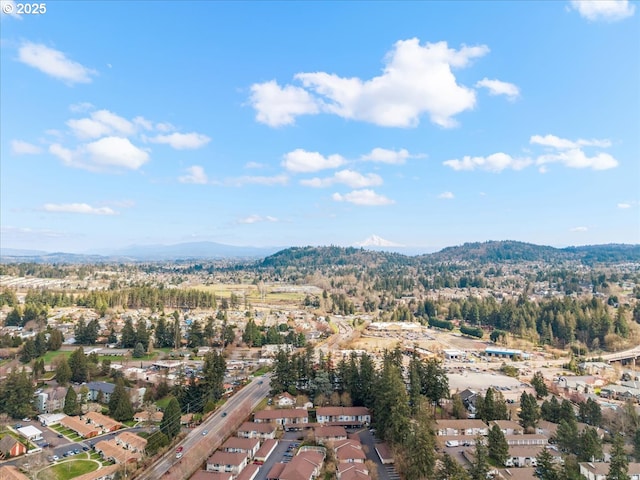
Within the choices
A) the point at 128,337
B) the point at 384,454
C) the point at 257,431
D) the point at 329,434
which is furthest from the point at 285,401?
the point at 128,337

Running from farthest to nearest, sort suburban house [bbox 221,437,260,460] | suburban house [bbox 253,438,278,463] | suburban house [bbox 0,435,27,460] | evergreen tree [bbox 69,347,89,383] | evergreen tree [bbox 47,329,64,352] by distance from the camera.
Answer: evergreen tree [bbox 47,329,64,352], evergreen tree [bbox 69,347,89,383], suburban house [bbox 221,437,260,460], suburban house [bbox 253,438,278,463], suburban house [bbox 0,435,27,460]

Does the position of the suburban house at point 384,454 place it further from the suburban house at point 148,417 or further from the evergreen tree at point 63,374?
the evergreen tree at point 63,374

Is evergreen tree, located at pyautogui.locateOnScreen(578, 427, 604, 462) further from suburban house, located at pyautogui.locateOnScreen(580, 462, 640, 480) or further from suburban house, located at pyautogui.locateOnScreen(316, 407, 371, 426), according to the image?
suburban house, located at pyautogui.locateOnScreen(316, 407, 371, 426)

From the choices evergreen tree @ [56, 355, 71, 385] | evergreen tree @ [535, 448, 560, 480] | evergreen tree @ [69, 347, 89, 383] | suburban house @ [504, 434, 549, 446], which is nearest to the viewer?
evergreen tree @ [535, 448, 560, 480]

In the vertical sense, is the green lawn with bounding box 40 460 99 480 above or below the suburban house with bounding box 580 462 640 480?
below

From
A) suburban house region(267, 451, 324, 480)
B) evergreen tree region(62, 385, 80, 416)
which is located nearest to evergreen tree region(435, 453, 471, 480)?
suburban house region(267, 451, 324, 480)

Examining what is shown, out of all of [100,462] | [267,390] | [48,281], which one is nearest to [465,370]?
[267,390]

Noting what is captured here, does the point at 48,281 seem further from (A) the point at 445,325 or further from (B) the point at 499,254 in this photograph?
(B) the point at 499,254
